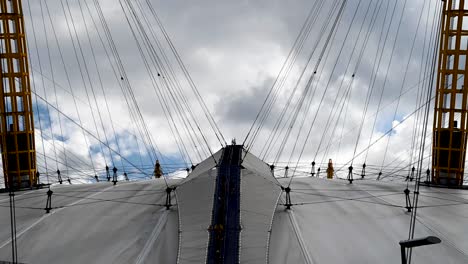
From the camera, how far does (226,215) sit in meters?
24.5

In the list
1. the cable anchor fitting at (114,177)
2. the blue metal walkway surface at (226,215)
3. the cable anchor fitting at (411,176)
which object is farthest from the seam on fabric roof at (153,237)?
the cable anchor fitting at (411,176)

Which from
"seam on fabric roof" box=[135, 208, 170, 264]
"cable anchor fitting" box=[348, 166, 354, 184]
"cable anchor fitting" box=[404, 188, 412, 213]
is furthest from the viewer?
"cable anchor fitting" box=[348, 166, 354, 184]

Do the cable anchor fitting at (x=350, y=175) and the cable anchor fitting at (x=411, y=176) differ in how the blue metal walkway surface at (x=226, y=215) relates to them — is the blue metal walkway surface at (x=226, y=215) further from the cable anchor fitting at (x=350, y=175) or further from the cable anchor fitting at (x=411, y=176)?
the cable anchor fitting at (x=411, y=176)

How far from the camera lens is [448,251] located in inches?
945

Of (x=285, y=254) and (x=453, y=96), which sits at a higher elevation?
(x=453, y=96)

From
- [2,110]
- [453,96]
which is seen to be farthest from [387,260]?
[2,110]

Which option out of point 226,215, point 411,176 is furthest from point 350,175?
point 226,215

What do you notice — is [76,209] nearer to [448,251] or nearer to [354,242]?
[354,242]

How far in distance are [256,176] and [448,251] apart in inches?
329

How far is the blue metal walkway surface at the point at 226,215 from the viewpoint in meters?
22.5

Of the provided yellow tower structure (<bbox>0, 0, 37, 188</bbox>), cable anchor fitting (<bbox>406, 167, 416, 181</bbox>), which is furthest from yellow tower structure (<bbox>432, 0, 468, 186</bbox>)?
yellow tower structure (<bbox>0, 0, 37, 188</bbox>)

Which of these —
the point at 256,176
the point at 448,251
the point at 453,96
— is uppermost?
the point at 453,96

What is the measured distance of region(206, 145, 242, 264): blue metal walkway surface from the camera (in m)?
22.5

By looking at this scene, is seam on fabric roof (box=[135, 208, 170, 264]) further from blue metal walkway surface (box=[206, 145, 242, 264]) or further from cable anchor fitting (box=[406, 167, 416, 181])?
cable anchor fitting (box=[406, 167, 416, 181])
